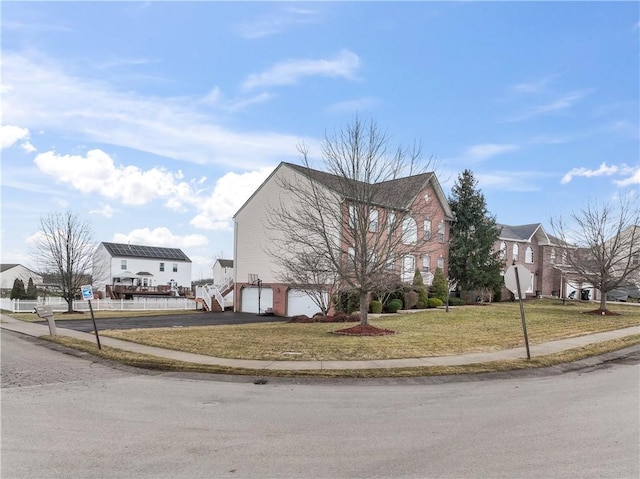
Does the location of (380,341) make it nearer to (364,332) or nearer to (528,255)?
(364,332)

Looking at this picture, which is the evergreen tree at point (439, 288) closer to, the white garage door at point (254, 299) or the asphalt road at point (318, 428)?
the white garage door at point (254, 299)

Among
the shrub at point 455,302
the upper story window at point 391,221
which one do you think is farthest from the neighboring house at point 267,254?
the upper story window at point 391,221

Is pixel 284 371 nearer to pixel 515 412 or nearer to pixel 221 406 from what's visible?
pixel 221 406

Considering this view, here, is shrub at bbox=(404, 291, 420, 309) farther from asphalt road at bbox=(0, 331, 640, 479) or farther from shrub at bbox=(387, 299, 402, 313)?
asphalt road at bbox=(0, 331, 640, 479)

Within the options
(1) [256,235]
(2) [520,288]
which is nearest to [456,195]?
(1) [256,235]

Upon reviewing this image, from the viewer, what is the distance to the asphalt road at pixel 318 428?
4.91 m

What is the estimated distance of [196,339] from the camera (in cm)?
1569

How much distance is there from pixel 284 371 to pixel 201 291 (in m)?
32.2

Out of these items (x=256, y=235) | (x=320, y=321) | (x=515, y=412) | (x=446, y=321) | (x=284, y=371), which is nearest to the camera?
(x=515, y=412)

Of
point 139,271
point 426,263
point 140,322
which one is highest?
point 426,263

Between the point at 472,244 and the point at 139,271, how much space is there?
4696 cm

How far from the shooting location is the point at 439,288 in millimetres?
34875

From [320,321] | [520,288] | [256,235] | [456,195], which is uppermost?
[456,195]

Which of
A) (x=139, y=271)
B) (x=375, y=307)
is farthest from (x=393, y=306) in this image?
(x=139, y=271)
